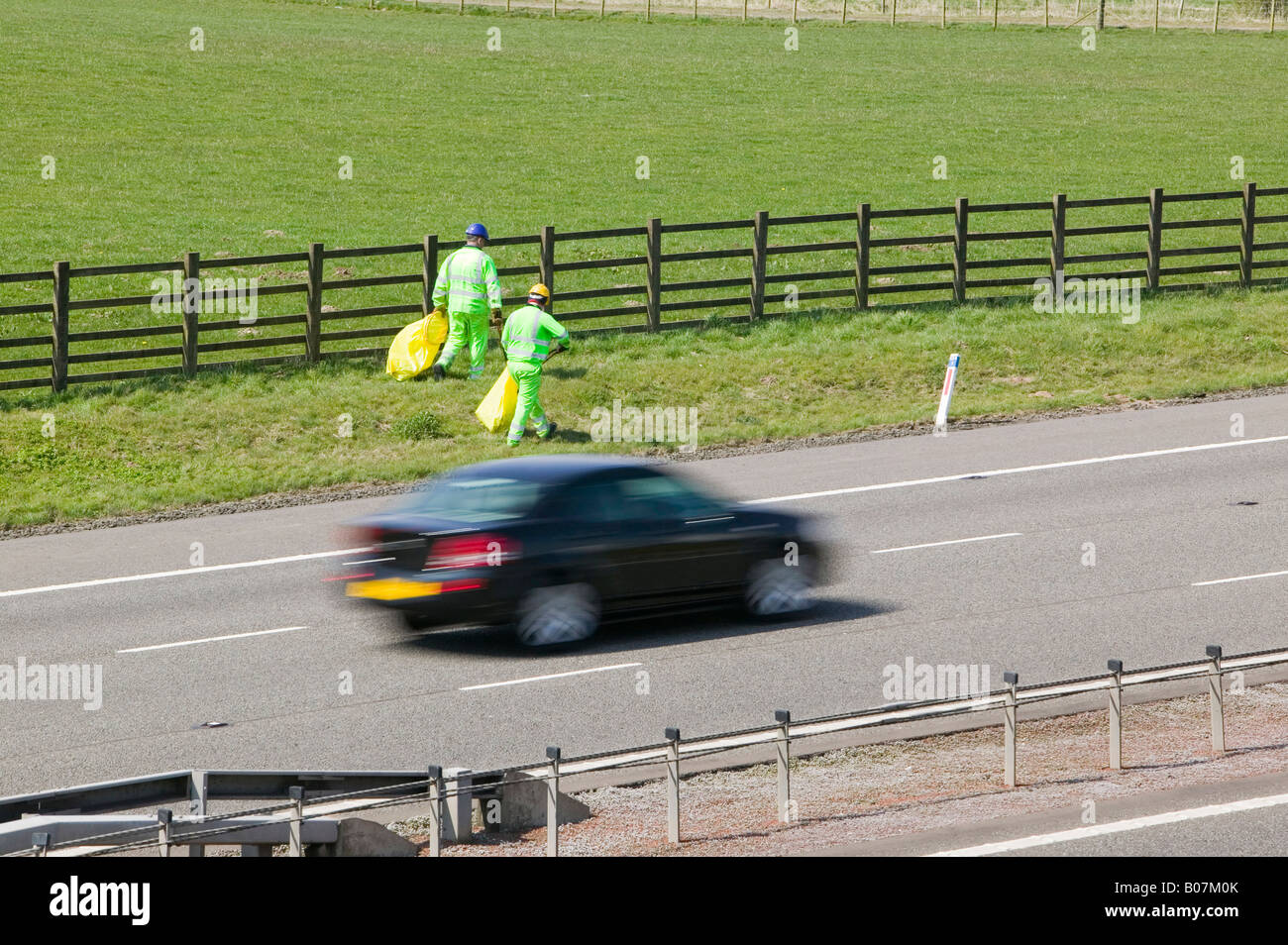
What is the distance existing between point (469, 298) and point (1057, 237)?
1122cm

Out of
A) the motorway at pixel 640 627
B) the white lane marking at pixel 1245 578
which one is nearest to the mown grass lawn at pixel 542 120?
the motorway at pixel 640 627

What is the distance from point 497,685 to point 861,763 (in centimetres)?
294

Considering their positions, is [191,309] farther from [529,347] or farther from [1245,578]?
[1245,578]

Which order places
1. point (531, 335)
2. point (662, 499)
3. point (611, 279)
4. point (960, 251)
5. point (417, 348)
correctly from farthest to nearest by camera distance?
point (611, 279) → point (960, 251) → point (417, 348) → point (531, 335) → point (662, 499)

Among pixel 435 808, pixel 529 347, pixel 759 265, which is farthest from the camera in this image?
pixel 759 265

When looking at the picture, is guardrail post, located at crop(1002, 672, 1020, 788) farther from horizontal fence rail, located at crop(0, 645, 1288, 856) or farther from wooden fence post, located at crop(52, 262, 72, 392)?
wooden fence post, located at crop(52, 262, 72, 392)

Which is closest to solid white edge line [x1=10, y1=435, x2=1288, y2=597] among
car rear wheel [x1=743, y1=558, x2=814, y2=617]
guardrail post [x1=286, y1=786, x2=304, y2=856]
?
car rear wheel [x1=743, y1=558, x2=814, y2=617]

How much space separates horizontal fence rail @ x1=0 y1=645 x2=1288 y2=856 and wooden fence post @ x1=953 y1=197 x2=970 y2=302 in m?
17.8

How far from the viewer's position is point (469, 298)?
22.7m

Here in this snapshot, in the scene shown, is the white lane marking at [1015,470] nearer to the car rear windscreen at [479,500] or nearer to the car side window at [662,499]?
the car side window at [662,499]

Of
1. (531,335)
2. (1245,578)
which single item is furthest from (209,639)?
(1245,578)

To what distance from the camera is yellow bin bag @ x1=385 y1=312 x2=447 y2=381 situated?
23.7 metres

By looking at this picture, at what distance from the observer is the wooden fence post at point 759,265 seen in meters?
26.7

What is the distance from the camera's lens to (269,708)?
12516 mm
